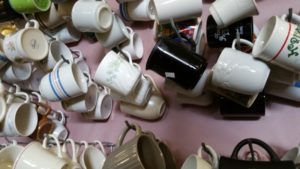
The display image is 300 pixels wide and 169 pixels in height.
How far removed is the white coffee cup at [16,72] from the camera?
2.97ft

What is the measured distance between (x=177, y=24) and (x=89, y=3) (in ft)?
0.65

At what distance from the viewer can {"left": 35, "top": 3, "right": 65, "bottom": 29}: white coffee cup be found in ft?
2.85

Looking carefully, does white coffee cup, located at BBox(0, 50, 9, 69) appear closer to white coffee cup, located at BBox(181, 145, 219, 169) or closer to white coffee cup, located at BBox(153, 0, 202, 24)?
white coffee cup, located at BBox(153, 0, 202, 24)

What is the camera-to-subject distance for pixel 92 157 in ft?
2.49

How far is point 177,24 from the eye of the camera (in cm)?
71

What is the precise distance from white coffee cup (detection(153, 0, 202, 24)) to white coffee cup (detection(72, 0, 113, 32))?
5.2 inches

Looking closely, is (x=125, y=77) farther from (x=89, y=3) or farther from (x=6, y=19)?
(x=6, y=19)

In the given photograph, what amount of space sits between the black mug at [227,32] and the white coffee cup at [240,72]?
5 cm

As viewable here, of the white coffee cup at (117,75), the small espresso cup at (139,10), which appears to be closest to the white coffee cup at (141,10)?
the small espresso cup at (139,10)

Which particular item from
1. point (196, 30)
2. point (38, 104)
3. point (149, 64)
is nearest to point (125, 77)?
point (149, 64)

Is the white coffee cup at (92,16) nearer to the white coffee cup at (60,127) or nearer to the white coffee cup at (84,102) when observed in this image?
the white coffee cup at (84,102)

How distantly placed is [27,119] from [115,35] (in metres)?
0.30

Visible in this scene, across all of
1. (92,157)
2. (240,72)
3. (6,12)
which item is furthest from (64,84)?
(240,72)

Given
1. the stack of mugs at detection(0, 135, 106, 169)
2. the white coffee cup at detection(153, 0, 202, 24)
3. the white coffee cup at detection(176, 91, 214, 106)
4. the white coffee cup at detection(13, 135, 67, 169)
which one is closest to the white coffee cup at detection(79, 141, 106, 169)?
the stack of mugs at detection(0, 135, 106, 169)
